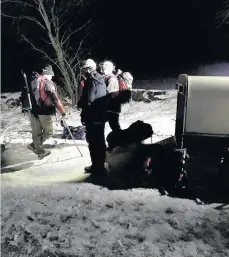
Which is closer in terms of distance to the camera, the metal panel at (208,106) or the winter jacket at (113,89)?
the metal panel at (208,106)

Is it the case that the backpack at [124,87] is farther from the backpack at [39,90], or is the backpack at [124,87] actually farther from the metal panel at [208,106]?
the metal panel at [208,106]

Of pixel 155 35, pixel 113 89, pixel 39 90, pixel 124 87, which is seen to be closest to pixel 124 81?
pixel 124 87

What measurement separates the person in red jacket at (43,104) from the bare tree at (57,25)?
26.0ft

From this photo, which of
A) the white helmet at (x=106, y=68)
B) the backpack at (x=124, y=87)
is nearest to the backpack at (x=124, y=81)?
the backpack at (x=124, y=87)

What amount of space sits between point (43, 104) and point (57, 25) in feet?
29.6

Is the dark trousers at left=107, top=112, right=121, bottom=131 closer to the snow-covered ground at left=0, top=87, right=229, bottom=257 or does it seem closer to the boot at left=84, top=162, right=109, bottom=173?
the boot at left=84, top=162, right=109, bottom=173

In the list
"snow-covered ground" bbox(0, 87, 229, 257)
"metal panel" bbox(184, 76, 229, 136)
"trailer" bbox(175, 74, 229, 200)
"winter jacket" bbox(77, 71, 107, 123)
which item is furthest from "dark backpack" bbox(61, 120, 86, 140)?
"metal panel" bbox(184, 76, 229, 136)

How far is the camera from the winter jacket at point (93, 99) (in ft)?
18.6

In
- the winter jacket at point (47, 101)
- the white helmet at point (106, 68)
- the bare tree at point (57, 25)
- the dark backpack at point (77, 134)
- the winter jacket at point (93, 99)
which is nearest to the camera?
the winter jacket at point (93, 99)

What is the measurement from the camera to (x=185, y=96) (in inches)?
206

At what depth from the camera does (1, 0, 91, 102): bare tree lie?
14.8 m

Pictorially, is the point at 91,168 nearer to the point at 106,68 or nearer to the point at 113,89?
the point at 113,89

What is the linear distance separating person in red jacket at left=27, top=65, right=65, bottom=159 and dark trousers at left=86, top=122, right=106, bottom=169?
1.25m

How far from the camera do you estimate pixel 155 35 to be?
2178 cm
